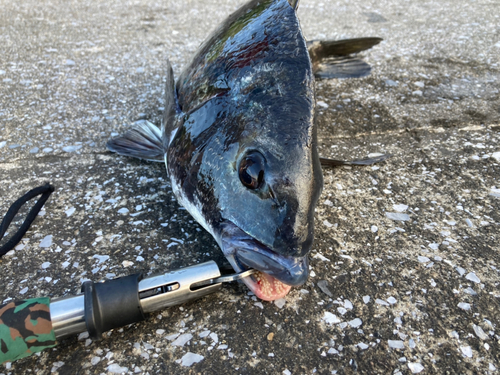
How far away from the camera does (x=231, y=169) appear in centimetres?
147

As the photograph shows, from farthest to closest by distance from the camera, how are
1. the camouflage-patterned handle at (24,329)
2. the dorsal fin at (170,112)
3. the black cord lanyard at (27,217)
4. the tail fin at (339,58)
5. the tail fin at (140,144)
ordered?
the tail fin at (339,58) → the tail fin at (140,144) → the dorsal fin at (170,112) → the black cord lanyard at (27,217) → the camouflage-patterned handle at (24,329)

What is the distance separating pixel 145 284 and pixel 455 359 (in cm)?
117

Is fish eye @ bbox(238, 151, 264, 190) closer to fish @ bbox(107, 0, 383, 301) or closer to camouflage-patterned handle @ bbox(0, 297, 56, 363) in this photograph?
fish @ bbox(107, 0, 383, 301)

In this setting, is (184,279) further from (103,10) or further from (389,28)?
(103,10)

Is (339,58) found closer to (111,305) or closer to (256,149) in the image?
(256,149)

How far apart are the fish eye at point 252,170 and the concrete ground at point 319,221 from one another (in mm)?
477

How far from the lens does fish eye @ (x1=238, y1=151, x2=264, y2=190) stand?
137 cm

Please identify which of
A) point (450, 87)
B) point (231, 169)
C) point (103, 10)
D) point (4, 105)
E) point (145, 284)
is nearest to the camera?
point (145, 284)

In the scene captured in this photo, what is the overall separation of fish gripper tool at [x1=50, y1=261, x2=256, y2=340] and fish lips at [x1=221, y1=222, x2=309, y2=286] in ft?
0.22

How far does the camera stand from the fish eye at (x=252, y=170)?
137 centimetres

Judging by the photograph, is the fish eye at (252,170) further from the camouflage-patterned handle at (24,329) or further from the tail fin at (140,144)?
the tail fin at (140,144)

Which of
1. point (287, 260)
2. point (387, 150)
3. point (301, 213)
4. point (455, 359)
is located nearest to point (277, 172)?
point (301, 213)

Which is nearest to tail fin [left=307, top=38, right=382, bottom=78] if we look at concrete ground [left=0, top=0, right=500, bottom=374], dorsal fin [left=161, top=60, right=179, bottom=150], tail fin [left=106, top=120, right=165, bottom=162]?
concrete ground [left=0, top=0, right=500, bottom=374]

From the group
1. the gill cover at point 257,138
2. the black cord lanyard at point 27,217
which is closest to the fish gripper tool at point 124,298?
the gill cover at point 257,138
